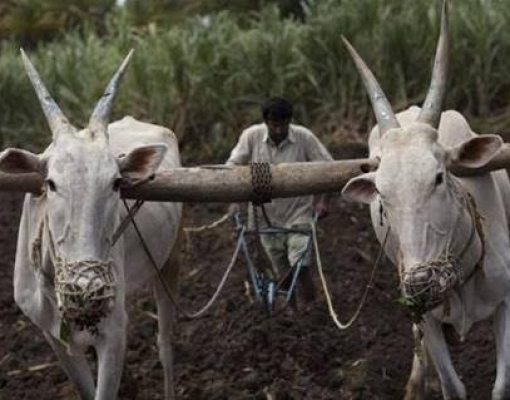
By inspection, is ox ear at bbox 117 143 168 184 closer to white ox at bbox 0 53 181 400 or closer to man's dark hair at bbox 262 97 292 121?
white ox at bbox 0 53 181 400

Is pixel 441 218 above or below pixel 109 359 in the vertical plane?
above

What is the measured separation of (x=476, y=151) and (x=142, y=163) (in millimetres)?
1480

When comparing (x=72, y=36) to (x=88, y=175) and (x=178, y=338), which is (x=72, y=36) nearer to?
(x=178, y=338)

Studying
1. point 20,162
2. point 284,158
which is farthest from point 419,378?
point 20,162

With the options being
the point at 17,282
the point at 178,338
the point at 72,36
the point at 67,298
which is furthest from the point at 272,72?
the point at 67,298

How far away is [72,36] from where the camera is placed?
50.0 feet

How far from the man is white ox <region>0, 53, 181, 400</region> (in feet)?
3.60

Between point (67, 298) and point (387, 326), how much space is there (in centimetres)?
362

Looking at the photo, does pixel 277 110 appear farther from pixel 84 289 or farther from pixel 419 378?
pixel 84 289

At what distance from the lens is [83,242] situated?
5.78m

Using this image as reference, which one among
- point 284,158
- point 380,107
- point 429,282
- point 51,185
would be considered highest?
point 380,107

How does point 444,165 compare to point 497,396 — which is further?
point 497,396

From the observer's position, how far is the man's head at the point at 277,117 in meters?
8.21

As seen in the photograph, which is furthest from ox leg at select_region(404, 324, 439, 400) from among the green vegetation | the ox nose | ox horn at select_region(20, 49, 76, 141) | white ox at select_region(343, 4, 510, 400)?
the green vegetation
